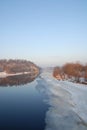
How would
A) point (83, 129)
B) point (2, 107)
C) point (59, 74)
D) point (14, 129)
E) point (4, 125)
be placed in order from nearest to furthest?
point (83, 129)
point (14, 129)
point (4, 125)
point (2, 107)
point (59, 74)

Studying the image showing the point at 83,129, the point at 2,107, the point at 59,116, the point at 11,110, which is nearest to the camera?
the point at 83,129

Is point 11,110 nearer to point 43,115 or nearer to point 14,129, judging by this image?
point 43,115

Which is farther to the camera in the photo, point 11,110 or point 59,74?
point 59,74

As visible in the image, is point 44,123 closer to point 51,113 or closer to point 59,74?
point 51,113

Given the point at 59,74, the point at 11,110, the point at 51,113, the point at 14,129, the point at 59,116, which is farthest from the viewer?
the point at 59,74

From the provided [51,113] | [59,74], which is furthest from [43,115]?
[59,74]

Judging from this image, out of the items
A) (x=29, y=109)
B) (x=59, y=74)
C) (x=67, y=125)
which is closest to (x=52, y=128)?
(x=67, y=125)

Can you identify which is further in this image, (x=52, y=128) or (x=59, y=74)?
(x=59, y=74)

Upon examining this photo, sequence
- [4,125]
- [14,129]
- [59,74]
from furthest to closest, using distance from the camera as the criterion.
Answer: [59,74]
[4,125]
[14,129]

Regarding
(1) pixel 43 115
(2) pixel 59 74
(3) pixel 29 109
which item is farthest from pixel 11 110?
(2) pixel 59 74
